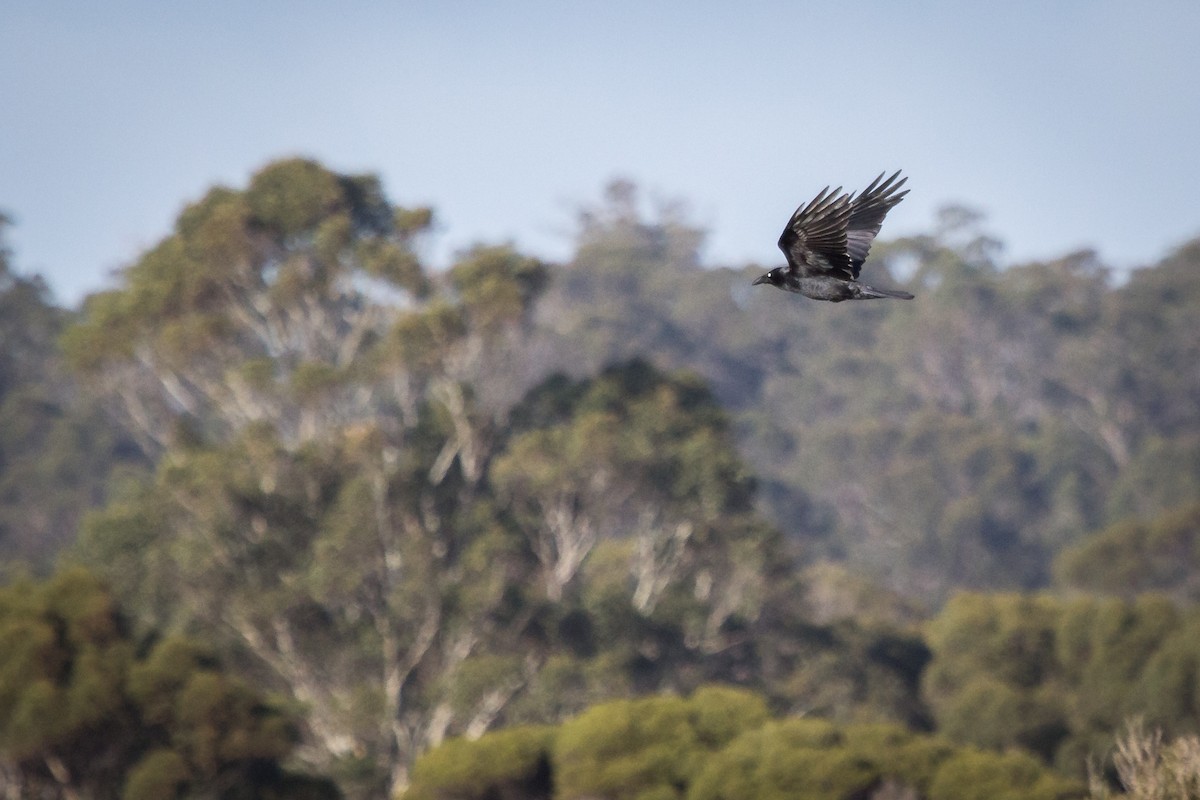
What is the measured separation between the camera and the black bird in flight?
10.1 meters

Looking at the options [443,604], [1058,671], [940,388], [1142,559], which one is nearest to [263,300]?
[443,604]

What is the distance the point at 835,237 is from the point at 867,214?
21 cm

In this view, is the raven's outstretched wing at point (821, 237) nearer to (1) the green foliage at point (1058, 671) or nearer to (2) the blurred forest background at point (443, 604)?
(2) the blurred forest background at point (443, 604)

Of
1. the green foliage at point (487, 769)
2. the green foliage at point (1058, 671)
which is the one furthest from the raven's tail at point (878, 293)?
the green foliage at point (1058, 671)

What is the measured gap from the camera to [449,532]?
34.5 metres

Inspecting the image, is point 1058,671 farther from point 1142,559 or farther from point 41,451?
point 41,451

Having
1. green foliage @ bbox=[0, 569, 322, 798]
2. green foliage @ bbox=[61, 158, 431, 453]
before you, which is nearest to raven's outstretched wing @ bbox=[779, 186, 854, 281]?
green foliage @ bbox=[0, 569, 322, 798]

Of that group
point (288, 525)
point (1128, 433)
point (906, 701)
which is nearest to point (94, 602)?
point (288, 525)

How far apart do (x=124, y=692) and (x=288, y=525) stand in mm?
8362

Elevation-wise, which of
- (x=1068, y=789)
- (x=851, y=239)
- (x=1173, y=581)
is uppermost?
(x=1173, y=581)

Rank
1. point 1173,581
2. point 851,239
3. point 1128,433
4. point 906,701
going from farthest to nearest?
1. point 1128,433
2. point 1173,581
3. point 906,701
4. point 851,239

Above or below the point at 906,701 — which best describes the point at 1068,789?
below

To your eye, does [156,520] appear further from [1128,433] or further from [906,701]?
[1128,433]

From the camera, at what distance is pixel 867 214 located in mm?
10188
